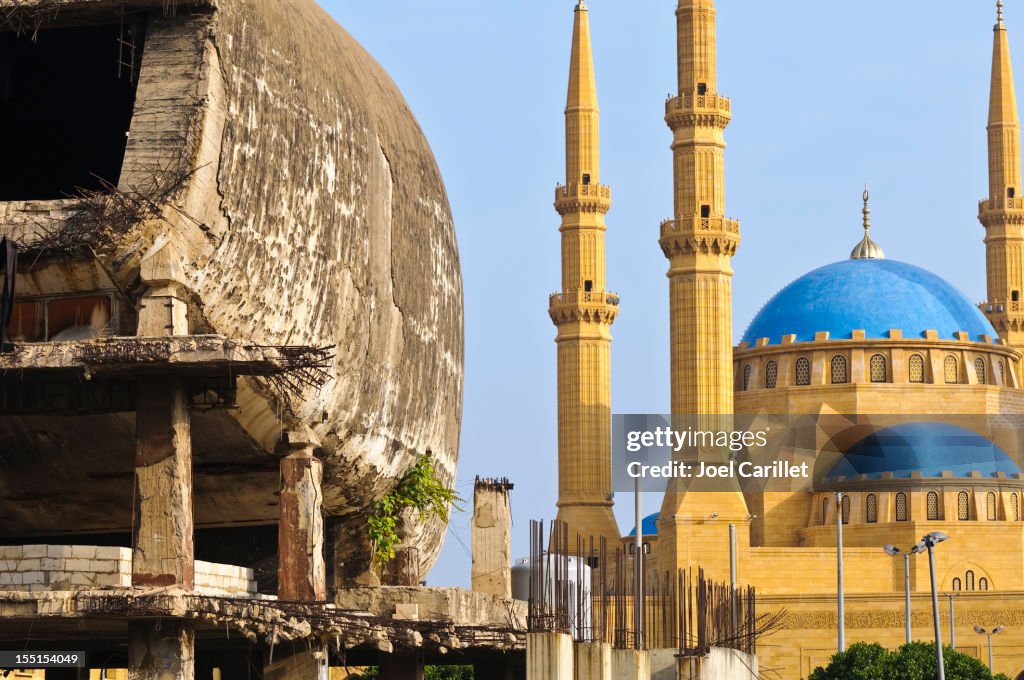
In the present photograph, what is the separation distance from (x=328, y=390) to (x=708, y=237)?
1654 inches

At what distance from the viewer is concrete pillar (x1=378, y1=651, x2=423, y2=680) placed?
19.2 metres

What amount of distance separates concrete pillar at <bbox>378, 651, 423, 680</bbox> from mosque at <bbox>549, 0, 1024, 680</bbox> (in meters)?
33.5

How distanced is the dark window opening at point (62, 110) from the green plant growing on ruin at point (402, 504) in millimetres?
4397

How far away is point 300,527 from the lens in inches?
648

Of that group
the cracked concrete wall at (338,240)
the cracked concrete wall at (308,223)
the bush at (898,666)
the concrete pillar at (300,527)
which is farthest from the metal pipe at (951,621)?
the concrete pillar at (300,527)

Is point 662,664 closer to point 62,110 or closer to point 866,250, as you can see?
point 62,110

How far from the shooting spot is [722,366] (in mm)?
58406

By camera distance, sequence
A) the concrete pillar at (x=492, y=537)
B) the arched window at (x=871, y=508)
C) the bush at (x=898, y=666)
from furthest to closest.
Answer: the arched window at (x=871, y=508), the bush at (x=898, y=666), the concrete pillar at (x=492, y=537)

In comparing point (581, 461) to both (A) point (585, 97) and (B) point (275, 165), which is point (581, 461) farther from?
(B) point (275, 165)

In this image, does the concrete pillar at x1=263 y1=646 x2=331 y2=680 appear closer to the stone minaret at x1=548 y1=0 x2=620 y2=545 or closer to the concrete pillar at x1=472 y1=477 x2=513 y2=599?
the concrete pillar at x1=472 y1=477 x2=513 y2=599

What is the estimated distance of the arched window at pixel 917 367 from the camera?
67.6m

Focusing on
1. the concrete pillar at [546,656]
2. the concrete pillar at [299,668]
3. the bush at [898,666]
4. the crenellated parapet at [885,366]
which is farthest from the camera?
the crenellated parapet at [885,366]

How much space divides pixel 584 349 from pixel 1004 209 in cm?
1754

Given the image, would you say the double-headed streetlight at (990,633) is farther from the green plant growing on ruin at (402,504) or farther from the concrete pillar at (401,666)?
the concrete pillar at (401,666)
